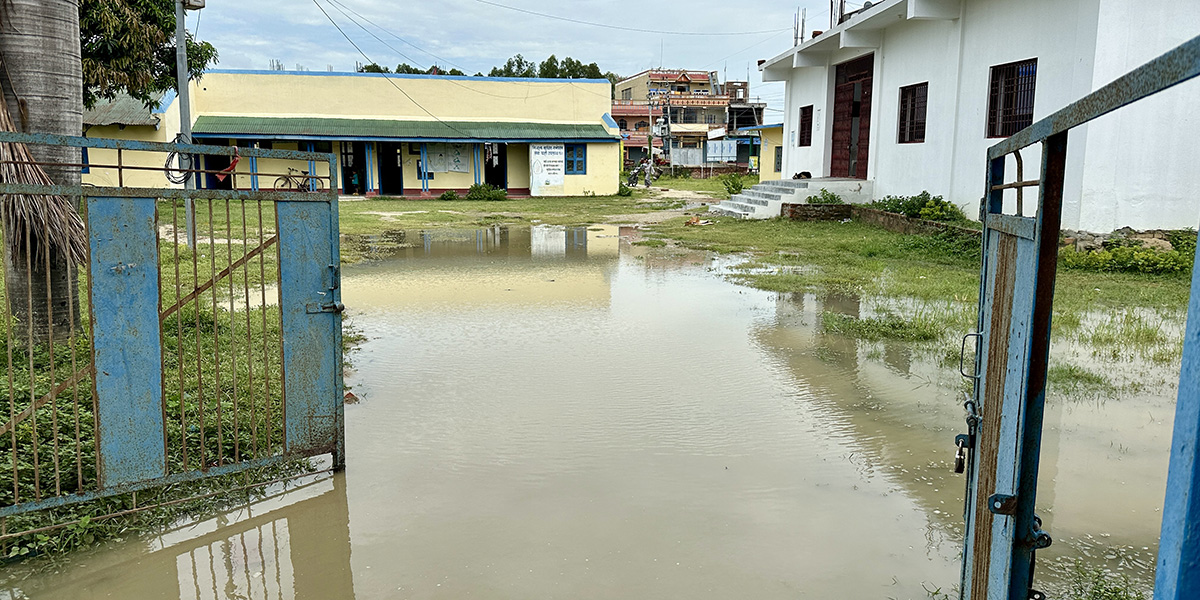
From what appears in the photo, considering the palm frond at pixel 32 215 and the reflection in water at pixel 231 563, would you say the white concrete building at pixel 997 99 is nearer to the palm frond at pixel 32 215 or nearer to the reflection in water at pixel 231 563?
the reflection in water at pixel 231 563

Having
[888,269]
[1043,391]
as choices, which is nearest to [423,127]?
[888,269]

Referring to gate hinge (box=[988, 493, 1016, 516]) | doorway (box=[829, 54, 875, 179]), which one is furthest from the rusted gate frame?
doorway (box=[829, 54, 875, 179])

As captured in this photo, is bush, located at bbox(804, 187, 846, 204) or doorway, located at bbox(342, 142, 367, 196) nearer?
bush, located at bbox(804, 187, 846, 204)

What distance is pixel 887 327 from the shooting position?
8500mm

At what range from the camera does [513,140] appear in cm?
3145

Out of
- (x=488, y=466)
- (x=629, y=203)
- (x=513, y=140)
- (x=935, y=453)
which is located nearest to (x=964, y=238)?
(x=935, y=453)

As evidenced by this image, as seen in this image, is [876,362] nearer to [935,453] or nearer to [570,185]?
[935,453]

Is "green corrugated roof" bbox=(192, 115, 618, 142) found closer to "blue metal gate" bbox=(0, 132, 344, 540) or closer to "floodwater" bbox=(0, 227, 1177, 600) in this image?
"floodwater" bbox=(0, 227, 1177, 600)

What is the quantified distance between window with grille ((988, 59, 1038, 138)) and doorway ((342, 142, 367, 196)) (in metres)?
23.4

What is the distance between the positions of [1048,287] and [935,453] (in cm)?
355

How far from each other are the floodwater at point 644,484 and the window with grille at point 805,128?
1782cm

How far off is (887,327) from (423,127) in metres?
25.7

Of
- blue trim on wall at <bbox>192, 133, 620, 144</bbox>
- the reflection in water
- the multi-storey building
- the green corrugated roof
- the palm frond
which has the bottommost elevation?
the reflection in water

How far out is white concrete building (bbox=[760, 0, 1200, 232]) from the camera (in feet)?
41.8
